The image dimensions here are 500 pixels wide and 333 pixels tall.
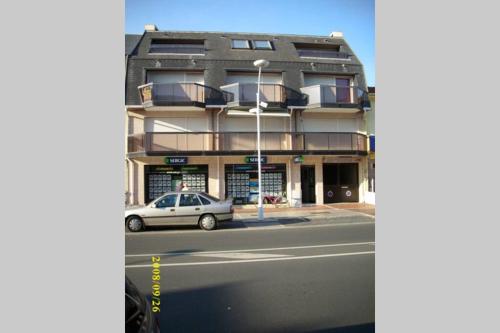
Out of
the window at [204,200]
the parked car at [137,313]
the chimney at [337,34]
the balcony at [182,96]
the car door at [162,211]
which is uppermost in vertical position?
the chimney at [337,34]

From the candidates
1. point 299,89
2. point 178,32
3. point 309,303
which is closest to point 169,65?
point 178,32

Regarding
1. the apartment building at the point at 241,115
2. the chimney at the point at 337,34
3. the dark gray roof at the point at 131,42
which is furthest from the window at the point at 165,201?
the chimney at the point at 337,34

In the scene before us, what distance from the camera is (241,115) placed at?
204cm

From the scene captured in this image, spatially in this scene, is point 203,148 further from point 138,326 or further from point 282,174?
point 138,326

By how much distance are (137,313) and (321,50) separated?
188 cm

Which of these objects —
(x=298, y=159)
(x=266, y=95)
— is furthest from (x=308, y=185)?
(x=266, y=95)

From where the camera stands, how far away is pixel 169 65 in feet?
6.37

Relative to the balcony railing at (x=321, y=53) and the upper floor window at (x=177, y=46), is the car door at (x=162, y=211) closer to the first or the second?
the upper floor window at (x=177, y=46)

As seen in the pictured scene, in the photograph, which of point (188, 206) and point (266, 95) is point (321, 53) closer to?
point (266, 95)

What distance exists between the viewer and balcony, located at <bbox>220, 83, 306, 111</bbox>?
2041mm

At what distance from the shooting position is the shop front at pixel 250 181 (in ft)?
6.67

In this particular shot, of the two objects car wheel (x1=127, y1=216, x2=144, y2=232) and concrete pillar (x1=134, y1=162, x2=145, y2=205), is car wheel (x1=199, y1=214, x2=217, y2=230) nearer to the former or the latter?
car wheel (x1=127, y1=216, x2=144, y2=232)

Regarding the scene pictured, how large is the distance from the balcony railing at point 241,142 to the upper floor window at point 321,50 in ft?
1.75

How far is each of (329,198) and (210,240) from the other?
8.41 feet
